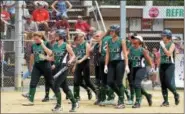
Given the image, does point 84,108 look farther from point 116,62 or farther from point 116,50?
point 116,50

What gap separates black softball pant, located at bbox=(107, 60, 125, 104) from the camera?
43.5ft

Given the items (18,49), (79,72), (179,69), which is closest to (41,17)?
(18,49)

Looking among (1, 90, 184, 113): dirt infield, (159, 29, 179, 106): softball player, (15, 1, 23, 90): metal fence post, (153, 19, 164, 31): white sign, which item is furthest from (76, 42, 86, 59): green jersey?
(153, 19, 164, 31): white sign

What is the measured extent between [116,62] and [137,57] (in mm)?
605

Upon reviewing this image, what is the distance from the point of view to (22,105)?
14.0 meters

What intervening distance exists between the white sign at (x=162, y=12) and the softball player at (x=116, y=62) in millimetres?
12040

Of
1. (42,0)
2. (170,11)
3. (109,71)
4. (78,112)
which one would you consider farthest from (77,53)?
(170,11)

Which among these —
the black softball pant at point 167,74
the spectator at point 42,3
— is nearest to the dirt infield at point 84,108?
the black softball pant at point 167,74

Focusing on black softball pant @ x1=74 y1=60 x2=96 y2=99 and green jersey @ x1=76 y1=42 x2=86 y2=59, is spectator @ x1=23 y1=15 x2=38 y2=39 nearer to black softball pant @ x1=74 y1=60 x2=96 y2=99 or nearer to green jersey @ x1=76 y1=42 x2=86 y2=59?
black softball pant @ x1=74 y1=60 x2=96 y2=99

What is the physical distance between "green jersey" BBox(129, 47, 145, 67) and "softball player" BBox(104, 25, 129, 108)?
0.42 m

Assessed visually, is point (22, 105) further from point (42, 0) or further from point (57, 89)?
point (42, 0)

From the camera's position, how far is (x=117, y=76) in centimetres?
1323

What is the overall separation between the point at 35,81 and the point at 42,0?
35.7 ft

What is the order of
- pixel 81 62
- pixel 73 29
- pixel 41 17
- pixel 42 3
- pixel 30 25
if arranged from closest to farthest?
pixel 81 62
pixel 41 17
pixel 30 25
pixel 42 3
pixel 73 29
